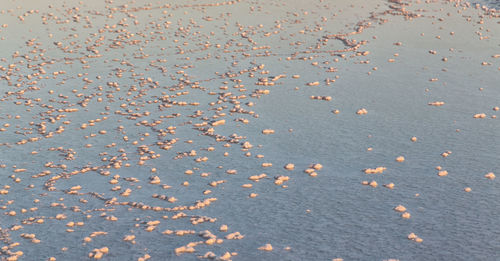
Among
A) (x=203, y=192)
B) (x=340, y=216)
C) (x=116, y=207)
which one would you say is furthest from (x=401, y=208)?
(x=116, y=207)

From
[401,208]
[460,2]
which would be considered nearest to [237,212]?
[401,208]

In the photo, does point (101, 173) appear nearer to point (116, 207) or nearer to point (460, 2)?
point (116, 207)

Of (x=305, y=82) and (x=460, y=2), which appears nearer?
(x=305, y=82)

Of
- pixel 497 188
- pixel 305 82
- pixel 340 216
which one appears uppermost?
pixel 305 82

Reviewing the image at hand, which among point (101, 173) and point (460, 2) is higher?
point (460, 2)

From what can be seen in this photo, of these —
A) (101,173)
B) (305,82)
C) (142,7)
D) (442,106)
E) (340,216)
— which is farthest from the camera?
(142,7)

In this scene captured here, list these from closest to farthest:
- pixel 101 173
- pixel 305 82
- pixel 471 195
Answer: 1. pixel 471 195
2. pixel 101 173
3. pixel 305 82
